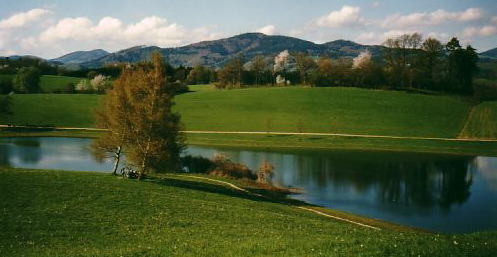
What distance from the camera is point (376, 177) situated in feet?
203

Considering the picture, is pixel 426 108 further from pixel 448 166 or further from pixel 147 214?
pixel 147 214

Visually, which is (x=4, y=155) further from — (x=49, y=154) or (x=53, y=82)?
(x=53, y=82)

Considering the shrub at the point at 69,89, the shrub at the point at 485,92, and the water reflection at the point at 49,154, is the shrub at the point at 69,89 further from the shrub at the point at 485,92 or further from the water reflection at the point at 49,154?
the shrub at the point at 485,92

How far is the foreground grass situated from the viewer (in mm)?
15930

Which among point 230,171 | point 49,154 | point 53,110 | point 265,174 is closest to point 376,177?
point 265,174

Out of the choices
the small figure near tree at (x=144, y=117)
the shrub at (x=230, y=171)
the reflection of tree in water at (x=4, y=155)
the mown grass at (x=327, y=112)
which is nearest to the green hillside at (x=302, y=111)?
the mown grass at (x=327, y=112)

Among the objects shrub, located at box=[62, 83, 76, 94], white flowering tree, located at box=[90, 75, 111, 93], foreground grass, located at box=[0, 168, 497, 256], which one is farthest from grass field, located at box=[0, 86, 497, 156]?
foreground grass, located at box=[0, 168, 497, 256]

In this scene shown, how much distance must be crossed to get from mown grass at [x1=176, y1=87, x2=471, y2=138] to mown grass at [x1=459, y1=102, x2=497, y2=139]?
2247 mm

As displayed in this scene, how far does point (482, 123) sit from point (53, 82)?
136765 mm

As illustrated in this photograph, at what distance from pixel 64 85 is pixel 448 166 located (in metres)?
128

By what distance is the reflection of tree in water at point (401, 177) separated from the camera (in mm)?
51500

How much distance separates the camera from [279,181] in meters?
58.4

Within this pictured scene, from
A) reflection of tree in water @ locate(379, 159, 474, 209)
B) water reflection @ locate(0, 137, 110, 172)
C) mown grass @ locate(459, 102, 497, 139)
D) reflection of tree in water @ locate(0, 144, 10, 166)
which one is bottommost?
reflection of tree in water @ locate(379, 159, 474, 209)

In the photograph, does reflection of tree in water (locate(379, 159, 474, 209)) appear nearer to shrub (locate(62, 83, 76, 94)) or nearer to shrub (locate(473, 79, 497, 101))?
shrub (locate(473, 79, 497, 101))
